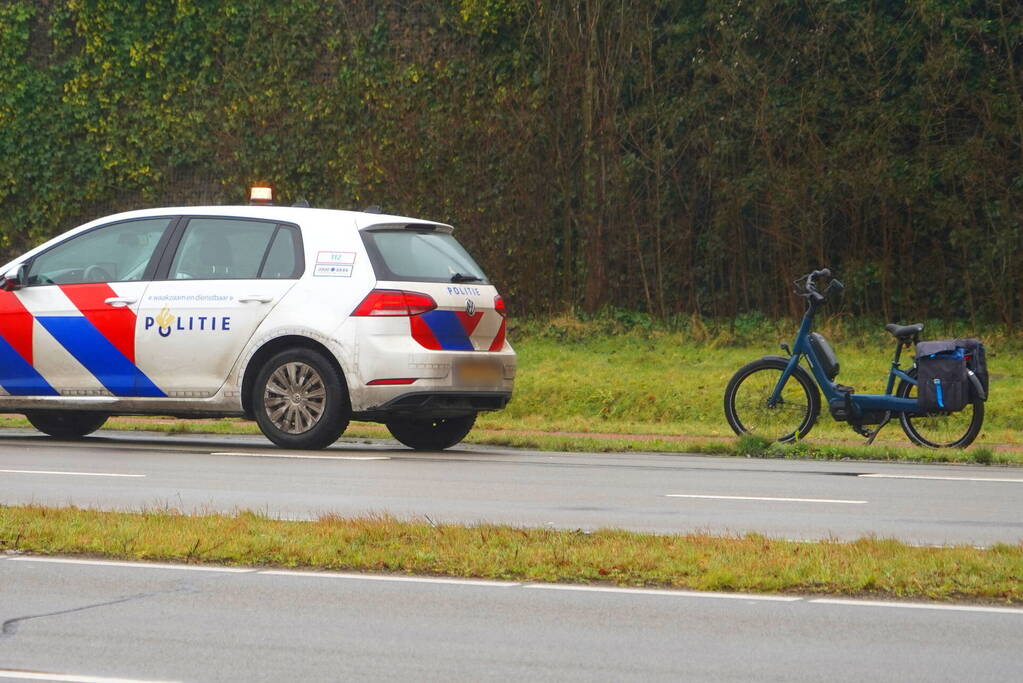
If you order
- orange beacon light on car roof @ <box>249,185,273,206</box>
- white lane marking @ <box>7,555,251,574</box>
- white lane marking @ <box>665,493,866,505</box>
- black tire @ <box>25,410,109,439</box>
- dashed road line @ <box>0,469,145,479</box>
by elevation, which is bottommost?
black tire @ <box>25,410,109,439</box>

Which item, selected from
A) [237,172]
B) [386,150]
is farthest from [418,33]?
[237,172]

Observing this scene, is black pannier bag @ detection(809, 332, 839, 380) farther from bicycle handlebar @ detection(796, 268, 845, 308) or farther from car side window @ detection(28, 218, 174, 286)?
car side window @ detection(28, 218, 174, 286)

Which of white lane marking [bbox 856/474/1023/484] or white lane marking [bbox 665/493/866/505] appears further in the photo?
white lane marking [bbox 856/474/1023/484]

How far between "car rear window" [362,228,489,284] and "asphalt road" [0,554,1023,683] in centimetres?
578

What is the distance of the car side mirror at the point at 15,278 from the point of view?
1380 centimetres

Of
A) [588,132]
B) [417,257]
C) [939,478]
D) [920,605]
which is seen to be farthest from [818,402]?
[588,132]

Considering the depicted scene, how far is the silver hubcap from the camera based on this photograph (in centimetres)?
1284

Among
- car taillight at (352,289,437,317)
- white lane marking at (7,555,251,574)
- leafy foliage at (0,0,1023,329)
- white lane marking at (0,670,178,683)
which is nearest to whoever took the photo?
white lane marking at (0,670,178,683)

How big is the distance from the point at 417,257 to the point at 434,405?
115 centimetres

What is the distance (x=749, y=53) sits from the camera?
67.5 ft

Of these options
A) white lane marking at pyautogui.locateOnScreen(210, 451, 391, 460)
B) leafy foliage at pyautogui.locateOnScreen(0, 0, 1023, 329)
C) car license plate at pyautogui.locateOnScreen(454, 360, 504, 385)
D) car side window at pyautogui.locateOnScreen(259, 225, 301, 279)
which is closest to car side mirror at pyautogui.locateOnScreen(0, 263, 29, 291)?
car side window at pyautogui.locateOnScreen(259, 225, 301, 279)

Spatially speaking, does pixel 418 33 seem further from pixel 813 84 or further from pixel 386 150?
pixel 813 84

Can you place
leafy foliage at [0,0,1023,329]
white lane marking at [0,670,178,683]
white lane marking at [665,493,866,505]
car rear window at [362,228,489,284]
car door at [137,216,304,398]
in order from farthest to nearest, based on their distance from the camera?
leafy foliage at [0,0,1023,329], car door at [137,216,304,398], car rear window at [362,228,489,284], white lane marking at [665,493,866,505], white lane marking at [0,670,178,683]

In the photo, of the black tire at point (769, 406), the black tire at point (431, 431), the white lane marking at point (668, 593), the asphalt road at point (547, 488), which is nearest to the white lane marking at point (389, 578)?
the white lane marking at point (668, 593)
